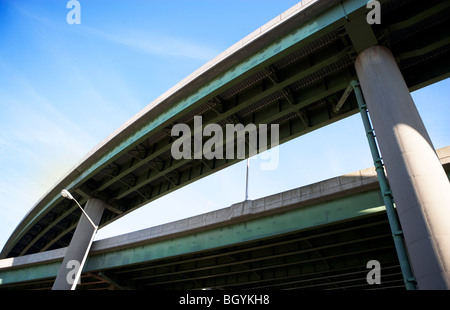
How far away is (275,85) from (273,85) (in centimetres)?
25

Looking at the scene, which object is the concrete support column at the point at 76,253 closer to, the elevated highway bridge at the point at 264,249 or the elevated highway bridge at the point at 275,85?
the elevated highway bridge at the point at 264,249

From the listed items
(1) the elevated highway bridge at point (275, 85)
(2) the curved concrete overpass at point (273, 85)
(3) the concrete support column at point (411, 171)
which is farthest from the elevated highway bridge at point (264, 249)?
(2) the curved concrete overpass at point (273, 85)

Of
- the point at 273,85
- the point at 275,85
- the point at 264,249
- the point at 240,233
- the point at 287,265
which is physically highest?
the point at 273,85

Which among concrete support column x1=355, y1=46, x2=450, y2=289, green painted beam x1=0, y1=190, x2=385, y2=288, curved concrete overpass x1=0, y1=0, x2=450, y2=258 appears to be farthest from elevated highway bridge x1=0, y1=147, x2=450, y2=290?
curved concrete overpass x1=0, y1=0, x2=450, y2=258

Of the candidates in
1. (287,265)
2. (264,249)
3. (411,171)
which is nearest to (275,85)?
(411,171)

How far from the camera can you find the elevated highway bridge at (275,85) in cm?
1211

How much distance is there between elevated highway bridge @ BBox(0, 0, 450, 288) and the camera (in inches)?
477

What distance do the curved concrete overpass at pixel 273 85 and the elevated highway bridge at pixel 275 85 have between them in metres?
0.04

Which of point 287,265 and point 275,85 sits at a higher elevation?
point 275,85

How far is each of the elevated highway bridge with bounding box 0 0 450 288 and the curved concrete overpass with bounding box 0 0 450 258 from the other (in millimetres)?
44

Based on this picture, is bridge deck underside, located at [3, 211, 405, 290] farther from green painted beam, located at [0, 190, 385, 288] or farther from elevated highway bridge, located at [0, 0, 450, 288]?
elevated highway bridge, located at [0, 0, 450, 288]

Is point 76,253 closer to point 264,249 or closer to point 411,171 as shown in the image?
point 264,249

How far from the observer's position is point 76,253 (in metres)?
20.8
